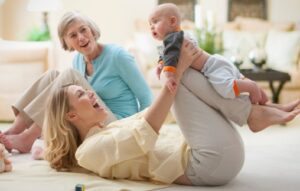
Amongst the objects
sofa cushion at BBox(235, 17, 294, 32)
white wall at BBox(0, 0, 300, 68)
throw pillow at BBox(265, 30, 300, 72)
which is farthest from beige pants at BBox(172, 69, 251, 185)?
white wall at BBox(0, 0, 300, 68)

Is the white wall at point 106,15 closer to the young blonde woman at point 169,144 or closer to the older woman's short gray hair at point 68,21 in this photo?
the older woman's short gray hair at point 68,21

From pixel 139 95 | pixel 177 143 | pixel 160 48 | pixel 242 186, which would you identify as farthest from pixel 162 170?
pixel 139 95

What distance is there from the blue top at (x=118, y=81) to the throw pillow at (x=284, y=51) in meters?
2.83

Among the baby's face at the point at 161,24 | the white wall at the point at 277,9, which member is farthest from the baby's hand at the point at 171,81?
the white wall at the point at 277,9

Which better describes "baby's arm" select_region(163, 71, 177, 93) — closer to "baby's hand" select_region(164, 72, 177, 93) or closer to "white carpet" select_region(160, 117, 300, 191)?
"baby's hand" select_region(164, 72, 177, 93)

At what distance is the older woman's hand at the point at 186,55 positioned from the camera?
208 centimetres

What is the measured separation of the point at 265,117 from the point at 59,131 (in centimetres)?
84

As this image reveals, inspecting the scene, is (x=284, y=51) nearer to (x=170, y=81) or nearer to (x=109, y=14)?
(x=109, y=14)

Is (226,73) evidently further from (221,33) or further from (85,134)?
(221,33)

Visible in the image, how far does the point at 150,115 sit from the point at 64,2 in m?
4.53

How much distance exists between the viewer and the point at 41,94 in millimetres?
2773

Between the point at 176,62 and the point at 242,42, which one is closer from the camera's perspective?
the point at 176,62

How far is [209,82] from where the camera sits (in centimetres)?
213

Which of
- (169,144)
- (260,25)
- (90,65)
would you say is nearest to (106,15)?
(260,25)
